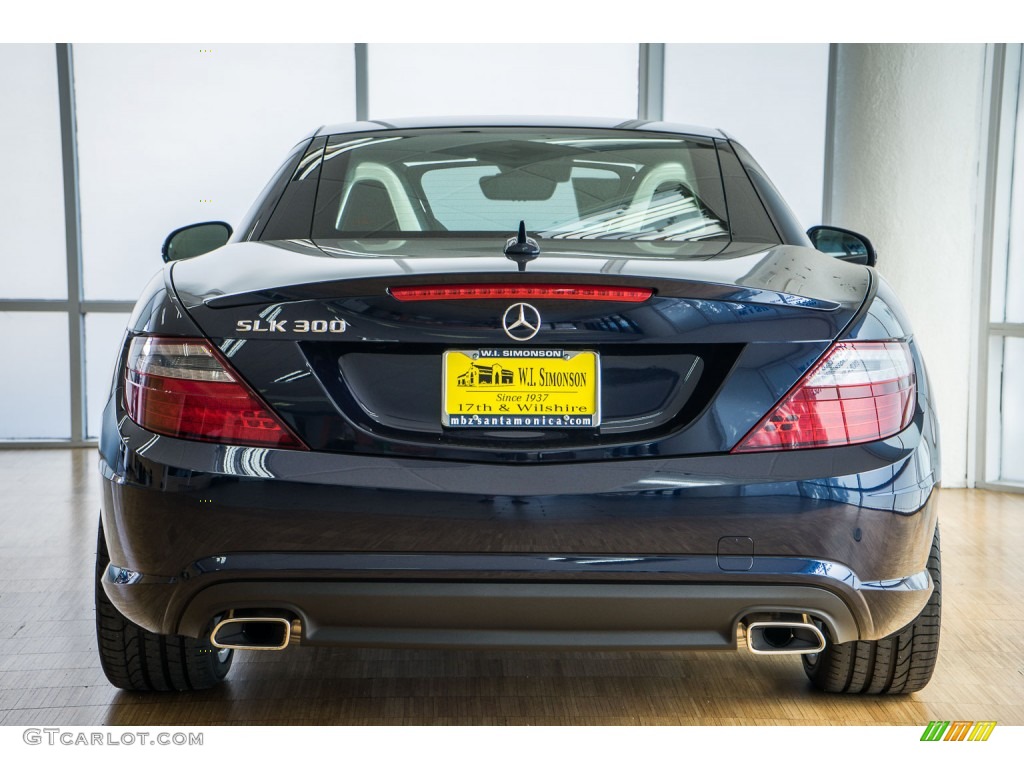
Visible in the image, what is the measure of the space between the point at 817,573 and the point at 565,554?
47 centimetres

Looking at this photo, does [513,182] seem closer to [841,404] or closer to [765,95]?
[841,404]

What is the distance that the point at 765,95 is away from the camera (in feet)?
25.0

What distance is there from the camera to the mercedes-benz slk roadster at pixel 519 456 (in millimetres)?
1859

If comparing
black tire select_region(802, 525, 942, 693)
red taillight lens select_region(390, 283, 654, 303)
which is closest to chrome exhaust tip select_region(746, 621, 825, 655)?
black tire select_region(802, 525, 942, 693)

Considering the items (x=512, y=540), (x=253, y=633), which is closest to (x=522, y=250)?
(x=512, y=540)

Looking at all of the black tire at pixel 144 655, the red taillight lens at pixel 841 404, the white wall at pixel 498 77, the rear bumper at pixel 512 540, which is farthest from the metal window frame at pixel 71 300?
the red taillight lens at pixel 841 404

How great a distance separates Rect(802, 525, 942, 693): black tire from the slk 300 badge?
54.3 inches

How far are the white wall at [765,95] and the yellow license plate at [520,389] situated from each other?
6.11 metres

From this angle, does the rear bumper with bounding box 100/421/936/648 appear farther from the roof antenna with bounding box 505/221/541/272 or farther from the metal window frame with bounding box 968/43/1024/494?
the metal window frame with bounding box 968/43/1024/494

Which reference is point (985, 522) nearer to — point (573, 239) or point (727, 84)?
point (573, 239)

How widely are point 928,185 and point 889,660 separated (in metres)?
3.80
